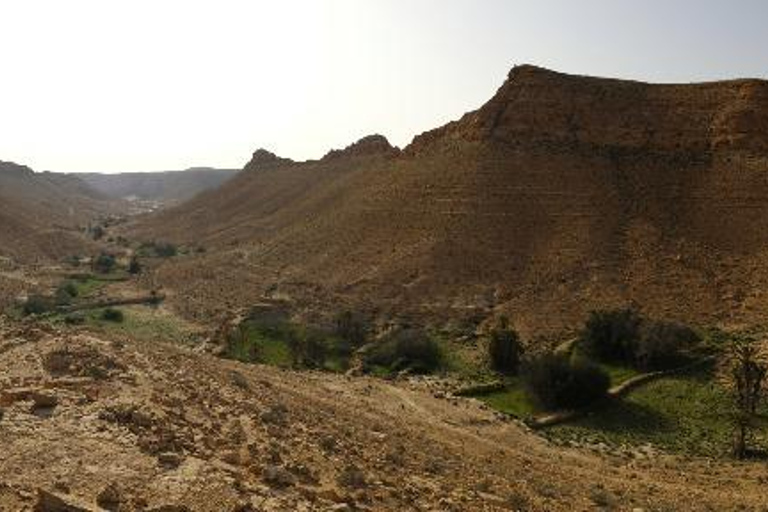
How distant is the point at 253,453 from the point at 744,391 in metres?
16.2

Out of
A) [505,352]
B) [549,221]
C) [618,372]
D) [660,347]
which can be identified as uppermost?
[549,221]

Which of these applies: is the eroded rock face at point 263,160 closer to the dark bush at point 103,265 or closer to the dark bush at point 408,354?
the dark bush at point 103,265

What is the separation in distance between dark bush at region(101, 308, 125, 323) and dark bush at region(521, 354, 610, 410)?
20997mm

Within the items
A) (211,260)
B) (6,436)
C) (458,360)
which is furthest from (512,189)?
(6,436)

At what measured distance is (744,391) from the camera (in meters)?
23.5

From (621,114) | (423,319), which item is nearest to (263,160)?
(621,114)

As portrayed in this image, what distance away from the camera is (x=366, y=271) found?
1666 inches

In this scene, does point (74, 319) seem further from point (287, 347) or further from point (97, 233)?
point (97, 233)

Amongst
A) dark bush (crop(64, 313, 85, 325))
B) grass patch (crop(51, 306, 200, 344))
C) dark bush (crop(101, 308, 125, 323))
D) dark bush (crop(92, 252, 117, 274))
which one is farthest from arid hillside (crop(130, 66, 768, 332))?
dark bush (crop(92, 252, 117, 274))

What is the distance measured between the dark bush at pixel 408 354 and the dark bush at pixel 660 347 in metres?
6.51

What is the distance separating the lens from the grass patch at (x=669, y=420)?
2245 cm

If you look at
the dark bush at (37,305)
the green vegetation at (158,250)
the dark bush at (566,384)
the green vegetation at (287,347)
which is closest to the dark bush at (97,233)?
the green vegetation at (158,250)

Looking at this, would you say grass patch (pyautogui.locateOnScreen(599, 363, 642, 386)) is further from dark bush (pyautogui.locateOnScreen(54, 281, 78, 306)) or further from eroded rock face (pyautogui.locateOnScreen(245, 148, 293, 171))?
eroded rock face (pyautogui.locateOnScreen(245, 148, 293, 171))

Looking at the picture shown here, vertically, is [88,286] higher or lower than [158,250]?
lower
